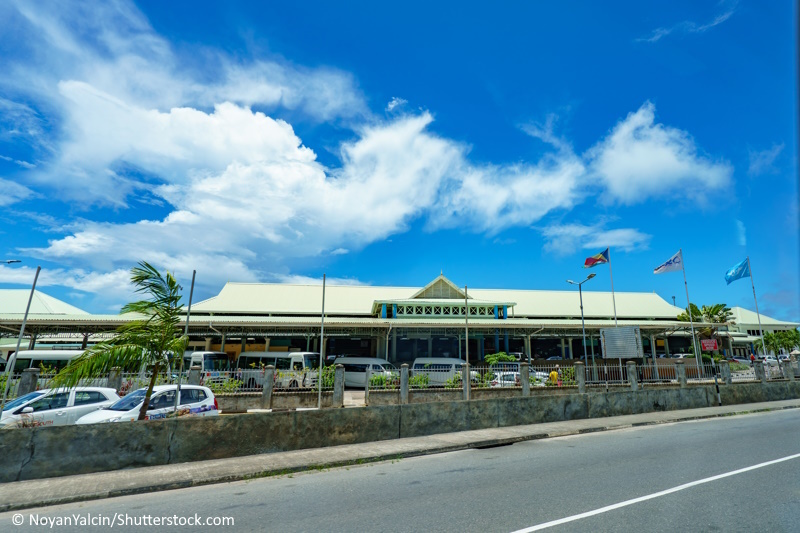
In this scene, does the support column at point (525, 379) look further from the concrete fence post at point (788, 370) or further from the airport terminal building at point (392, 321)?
the concrete fence post at point (788, 370)

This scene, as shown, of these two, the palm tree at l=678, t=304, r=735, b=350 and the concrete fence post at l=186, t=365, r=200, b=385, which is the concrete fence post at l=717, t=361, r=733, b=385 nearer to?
the palm tree at l=678, t=304, r=735, b=350

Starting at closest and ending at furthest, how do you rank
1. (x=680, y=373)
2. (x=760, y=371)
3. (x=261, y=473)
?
(x=261, y=473), (x=680, y=373), (x=760, y=371)

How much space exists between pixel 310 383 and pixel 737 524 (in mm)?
17530

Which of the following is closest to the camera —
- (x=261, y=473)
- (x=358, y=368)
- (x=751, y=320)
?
(x=261, y=473)

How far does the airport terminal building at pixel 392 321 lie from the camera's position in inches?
1177

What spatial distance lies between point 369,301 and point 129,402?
29499 millimetres

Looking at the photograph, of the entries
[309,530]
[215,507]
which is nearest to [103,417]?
[215,507]

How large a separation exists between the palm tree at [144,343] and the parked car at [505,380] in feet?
48.9

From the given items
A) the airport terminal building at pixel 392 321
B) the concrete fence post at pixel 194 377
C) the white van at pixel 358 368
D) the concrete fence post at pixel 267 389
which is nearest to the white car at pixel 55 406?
the concrete fence post at pixel 194 377

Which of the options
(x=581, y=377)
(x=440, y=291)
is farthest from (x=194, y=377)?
(x=440, y=291)

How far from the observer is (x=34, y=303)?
4381 cm

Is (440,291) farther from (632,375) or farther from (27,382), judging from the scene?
(27,382)

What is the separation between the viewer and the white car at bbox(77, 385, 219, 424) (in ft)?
37.5

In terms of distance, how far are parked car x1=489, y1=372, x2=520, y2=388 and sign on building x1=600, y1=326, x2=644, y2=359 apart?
4.35 metres
